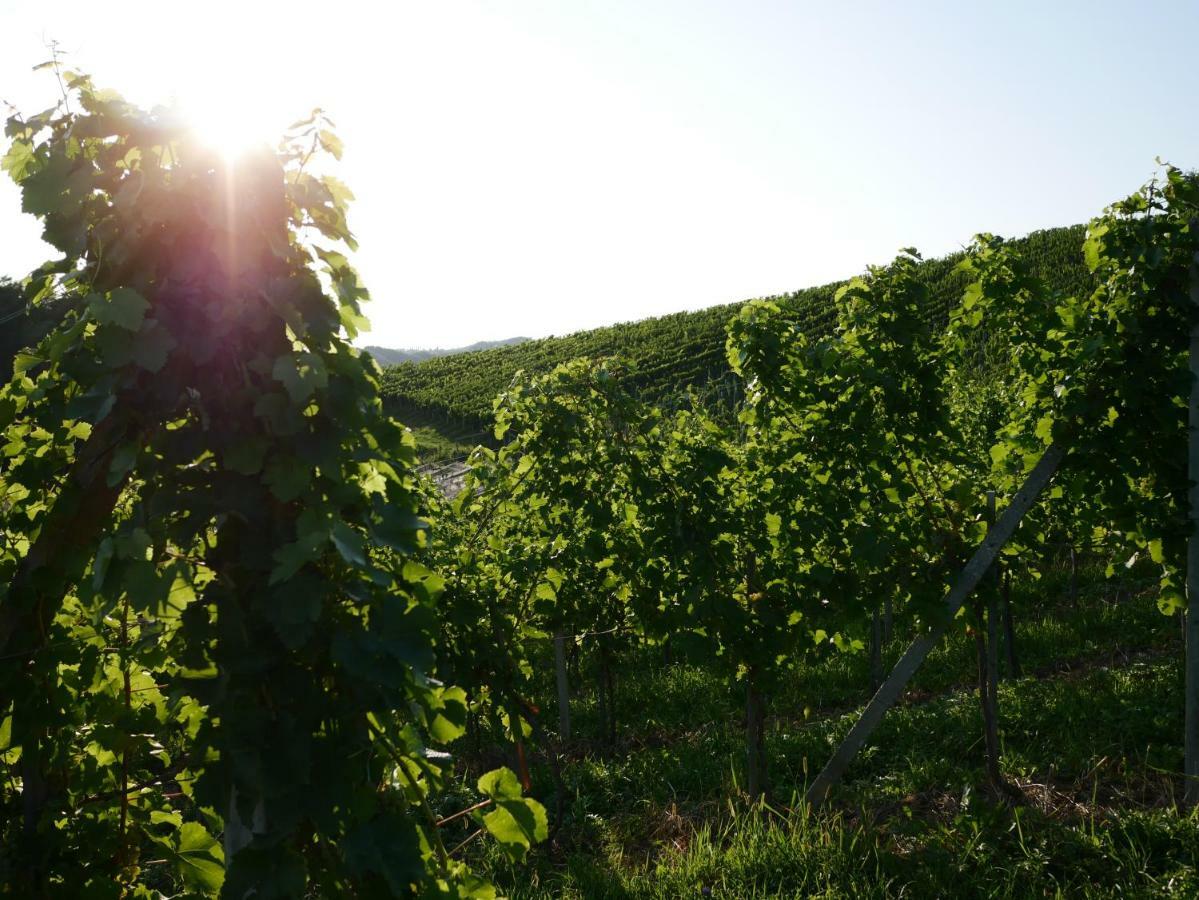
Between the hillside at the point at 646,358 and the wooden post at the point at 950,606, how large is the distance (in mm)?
22613

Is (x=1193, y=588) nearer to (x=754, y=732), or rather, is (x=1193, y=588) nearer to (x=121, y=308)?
(x=754, y=732)

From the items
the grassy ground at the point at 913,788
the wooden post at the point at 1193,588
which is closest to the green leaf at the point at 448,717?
the grassy ground at the point at 913,788

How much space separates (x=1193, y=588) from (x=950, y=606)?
1.21 meters

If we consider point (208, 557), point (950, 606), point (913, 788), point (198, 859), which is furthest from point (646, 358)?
point (208, 557)

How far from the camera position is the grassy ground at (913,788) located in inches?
143

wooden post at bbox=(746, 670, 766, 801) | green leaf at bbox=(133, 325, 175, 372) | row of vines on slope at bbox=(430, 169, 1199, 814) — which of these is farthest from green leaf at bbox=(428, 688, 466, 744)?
wooden post at bbox=(746, 670, 766, 801)

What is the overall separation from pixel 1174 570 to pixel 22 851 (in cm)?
551

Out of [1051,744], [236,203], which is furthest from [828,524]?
[236,203]

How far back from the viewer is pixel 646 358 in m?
37.8

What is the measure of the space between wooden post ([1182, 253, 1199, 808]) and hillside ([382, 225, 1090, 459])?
22831 mm

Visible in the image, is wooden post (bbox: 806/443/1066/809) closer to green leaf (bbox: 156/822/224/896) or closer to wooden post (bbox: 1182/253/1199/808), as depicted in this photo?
wooden post (bbox: 1182/253/1199/808)

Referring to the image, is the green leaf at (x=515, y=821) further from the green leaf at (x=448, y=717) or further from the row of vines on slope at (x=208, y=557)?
the green leaf at (x=448, y=717)

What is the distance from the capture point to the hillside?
32.3 metres

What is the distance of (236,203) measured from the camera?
1840 millimetres
